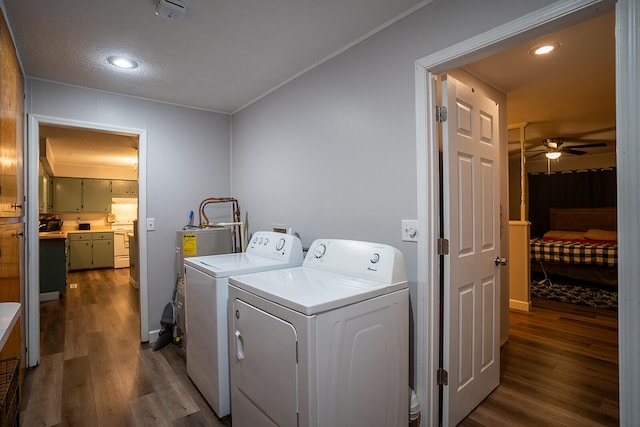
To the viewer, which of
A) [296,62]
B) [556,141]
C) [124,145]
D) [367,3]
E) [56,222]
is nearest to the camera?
[367,3]

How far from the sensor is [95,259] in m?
6.61

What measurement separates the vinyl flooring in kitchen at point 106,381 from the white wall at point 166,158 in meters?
0.47

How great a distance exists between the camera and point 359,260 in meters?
1.74

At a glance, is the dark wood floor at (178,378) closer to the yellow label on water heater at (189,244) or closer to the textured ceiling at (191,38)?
the yellow label on water heater at (189,244)

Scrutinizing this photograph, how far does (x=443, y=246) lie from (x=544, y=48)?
61.2 inches

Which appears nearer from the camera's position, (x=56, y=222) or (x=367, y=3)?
(x=367, y=3)

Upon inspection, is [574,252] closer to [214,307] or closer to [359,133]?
[359,133]

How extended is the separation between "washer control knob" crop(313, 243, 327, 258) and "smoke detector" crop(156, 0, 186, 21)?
1.48m

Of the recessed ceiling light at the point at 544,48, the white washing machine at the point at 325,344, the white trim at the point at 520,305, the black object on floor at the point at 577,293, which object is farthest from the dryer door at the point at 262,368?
the black object on floor at the point at 577,293

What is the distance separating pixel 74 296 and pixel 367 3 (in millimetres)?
5338

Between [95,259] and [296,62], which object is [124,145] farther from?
[296,62]

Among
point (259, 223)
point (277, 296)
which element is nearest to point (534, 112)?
point (259, 223)

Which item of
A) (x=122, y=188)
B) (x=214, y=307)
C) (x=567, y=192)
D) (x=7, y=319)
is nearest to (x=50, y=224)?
(x=122, y=188)

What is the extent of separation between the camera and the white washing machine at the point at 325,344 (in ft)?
4.08
